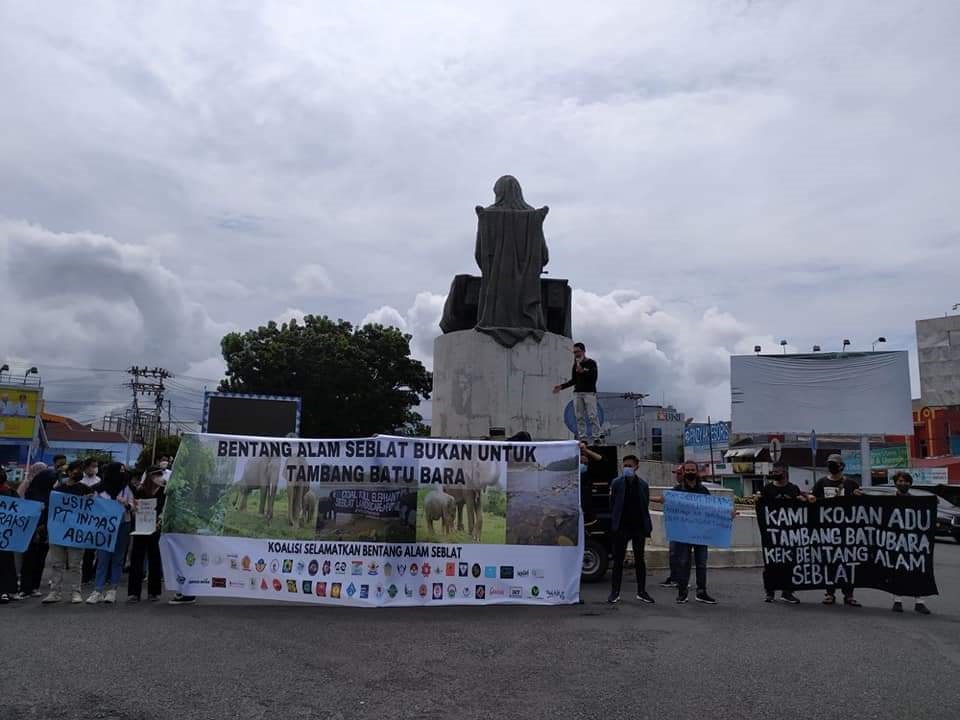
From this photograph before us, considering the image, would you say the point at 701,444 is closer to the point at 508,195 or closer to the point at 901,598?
the point at 508,195

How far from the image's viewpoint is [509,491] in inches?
374

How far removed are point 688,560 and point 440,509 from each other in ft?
10.5

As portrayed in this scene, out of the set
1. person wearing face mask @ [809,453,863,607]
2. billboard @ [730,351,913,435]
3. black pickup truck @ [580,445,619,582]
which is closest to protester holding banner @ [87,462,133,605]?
black pickup truck @ [580,445,619,582]

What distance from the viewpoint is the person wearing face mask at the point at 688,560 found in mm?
9828

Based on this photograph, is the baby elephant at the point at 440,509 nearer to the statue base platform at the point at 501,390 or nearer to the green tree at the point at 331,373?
the statue base platform at the point at 501,390

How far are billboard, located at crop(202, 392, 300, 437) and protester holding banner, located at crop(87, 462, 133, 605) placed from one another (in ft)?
46.9

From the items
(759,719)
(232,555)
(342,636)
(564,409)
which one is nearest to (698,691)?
(759,719)

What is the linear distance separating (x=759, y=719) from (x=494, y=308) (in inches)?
548

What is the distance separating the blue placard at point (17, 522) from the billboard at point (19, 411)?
43647mm

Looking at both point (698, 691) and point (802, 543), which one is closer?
point (698, 691)

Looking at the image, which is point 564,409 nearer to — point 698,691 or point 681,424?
point 698,691

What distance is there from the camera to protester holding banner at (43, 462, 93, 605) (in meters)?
9.52

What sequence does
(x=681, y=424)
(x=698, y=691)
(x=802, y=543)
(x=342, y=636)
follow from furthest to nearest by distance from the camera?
(x=681, y=424), (x=802, y=543), (x=342, y=636), (x=698, y=691)

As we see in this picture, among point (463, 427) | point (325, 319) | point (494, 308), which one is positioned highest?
point (325, 319)
